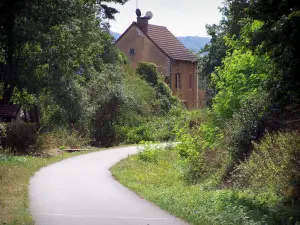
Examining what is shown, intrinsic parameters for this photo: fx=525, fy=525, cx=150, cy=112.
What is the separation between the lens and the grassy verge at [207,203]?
1052 cm

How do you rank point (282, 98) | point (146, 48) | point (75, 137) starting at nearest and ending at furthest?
1. point (282, 98)
2. point (75, 137)
3. point (146, 48)

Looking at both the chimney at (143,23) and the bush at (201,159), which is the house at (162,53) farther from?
the bush at (201,159)

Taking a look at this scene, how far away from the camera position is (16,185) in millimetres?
16000

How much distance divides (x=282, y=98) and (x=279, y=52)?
107cm

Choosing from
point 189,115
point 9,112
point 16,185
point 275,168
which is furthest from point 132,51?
point 275,168

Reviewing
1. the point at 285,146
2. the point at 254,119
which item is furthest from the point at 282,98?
the point at 254,119

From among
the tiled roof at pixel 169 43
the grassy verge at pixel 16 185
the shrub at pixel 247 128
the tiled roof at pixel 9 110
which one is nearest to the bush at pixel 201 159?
the shrub at pixel 247 128

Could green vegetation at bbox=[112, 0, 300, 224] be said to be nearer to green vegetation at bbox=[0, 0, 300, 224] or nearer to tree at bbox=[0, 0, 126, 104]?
green vegetation at bbox=[0, 0, 300, 224]

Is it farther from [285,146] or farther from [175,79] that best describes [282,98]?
[175,79]

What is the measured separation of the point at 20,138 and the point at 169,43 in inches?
1363

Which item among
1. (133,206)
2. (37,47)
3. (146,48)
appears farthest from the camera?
(146,48)

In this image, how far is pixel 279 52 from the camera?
35.8ft

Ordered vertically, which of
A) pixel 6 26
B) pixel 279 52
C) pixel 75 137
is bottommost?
pixel 75 137

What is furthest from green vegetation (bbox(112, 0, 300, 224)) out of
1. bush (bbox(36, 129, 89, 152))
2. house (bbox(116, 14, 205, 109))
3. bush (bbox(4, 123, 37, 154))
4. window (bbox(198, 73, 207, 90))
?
house (bbox(116, 14, 205, 109))
